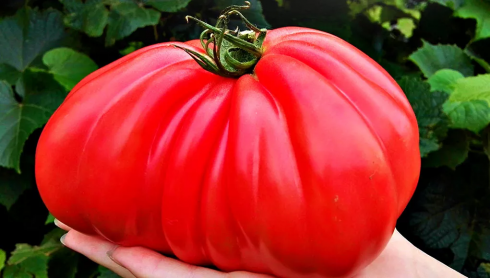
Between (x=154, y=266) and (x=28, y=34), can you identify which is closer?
(x=154, y=266)

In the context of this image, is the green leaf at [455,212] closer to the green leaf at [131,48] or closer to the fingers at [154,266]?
the fingers at [154,266]

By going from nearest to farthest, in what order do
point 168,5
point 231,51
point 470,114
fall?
point 231,51, point 470,114, point 168,5

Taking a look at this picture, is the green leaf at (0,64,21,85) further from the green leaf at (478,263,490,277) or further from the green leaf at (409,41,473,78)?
the green leaf at (478,263,490,277)

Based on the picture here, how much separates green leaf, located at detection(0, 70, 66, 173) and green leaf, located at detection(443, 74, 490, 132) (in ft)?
3.72

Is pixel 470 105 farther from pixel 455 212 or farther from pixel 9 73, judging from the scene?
pixel 9 73

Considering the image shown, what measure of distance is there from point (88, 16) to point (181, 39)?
296 millimetres

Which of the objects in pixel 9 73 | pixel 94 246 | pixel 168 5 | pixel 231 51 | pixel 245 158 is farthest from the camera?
pixel 9 73

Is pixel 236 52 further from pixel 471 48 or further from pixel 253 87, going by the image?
pixel 471 48

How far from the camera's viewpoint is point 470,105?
4.03ft

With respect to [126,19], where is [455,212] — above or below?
below

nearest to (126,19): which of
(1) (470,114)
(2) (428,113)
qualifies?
(2) (428,113)

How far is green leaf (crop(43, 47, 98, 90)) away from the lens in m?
1.36

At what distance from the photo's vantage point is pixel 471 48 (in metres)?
1.57

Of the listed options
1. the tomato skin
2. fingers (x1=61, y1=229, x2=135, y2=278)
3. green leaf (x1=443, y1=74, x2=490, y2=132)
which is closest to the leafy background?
green leaf (x1=443, y1=74, x2=490, y2=132)
